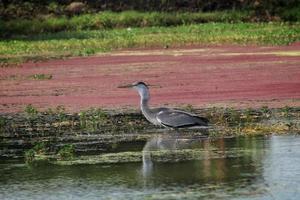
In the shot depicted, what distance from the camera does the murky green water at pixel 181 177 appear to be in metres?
9.38

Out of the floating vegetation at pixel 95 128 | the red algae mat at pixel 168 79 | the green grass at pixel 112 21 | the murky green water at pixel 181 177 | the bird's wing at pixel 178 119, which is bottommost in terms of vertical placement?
the murky green water at pixel 181 177

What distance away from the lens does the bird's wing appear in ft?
42.9

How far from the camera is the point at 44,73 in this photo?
2730cm

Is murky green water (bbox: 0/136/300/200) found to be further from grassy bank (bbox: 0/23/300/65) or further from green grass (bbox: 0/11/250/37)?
green grass (bbox: 0/11/250/37)

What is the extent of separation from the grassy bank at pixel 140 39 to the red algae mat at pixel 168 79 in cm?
212

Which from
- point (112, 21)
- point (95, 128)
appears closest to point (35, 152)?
point (95, 128)

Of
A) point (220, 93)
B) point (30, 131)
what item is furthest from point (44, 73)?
point (30, 131)

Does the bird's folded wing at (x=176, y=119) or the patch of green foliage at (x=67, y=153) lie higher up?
the bird's folded wing at (x=176, y=119)

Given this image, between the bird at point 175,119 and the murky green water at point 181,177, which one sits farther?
the bird at point 175,119

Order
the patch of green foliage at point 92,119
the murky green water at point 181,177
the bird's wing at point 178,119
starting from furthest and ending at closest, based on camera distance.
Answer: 1. the patch of green foliage at point 92,119
2. the bird's wing at point 178,119
3. the murky green water at point 181,177

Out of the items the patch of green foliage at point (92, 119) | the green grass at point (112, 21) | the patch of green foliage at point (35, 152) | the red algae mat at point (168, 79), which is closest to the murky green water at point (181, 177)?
the patch of green foliage at point (35, 152)

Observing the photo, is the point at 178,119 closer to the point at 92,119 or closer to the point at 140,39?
the point at 92,119

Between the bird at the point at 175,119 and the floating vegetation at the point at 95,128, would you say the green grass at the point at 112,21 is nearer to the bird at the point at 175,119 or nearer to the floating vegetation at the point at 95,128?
the floating vegetation at the point at 95,128

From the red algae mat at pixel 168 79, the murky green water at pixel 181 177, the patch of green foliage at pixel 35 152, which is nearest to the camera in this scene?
the murky green water at pixel 181 177
